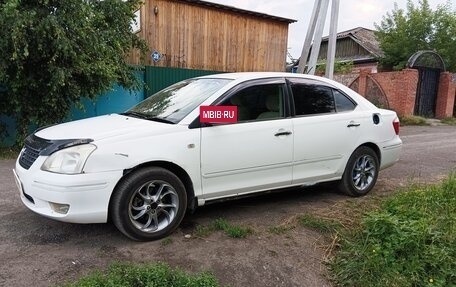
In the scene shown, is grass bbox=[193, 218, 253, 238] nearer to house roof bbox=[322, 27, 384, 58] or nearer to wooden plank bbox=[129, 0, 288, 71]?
wooden plank bbox=[129, 0, 288, 71]

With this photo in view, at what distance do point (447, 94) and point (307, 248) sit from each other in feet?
61.8

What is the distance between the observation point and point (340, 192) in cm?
550

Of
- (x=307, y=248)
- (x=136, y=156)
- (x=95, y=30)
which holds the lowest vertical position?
(x=307, y=248)

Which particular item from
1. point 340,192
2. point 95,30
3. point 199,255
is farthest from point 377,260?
point 95,30

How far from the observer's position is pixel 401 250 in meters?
3.73

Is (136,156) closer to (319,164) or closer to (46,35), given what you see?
(319,164)

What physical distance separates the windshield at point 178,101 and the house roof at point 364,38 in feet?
87.8

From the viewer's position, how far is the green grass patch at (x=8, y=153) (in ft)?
26.7

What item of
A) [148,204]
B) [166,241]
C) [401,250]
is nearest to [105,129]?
[148,204]

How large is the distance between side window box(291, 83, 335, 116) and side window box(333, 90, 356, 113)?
0.08 meters

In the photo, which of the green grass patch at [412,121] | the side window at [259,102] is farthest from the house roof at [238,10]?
the side window at [259,102]

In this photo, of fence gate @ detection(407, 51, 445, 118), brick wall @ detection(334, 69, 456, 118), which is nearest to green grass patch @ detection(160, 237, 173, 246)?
brick wall @ detection(334, 69, 456, 118)

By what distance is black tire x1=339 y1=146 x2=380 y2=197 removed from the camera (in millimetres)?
5301

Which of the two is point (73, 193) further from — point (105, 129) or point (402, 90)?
point (402, 90)
